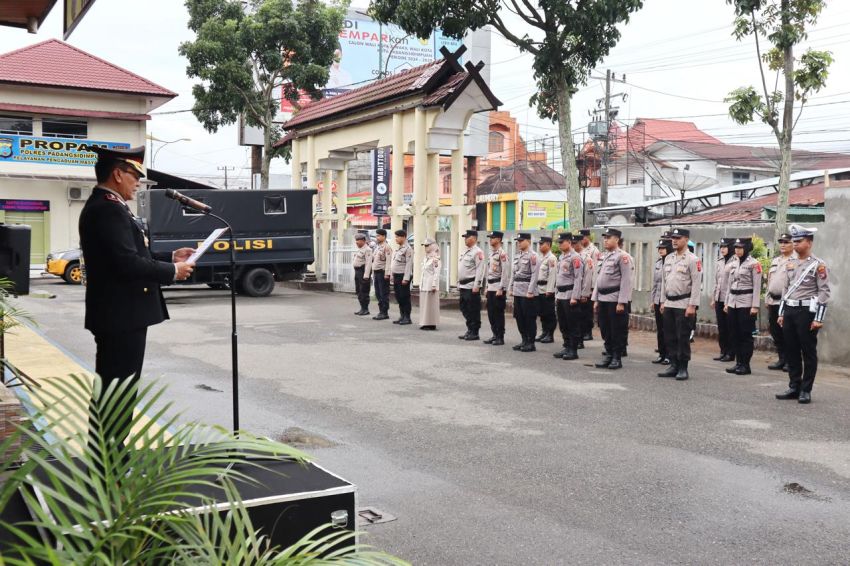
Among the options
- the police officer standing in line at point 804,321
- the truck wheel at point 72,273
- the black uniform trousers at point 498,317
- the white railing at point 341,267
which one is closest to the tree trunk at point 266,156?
the white railing at point 341,267

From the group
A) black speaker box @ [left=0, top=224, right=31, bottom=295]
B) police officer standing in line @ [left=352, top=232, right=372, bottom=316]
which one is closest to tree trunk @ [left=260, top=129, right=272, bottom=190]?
police officer standing in line @ [left=352, top=232, right=372, bottom=316]

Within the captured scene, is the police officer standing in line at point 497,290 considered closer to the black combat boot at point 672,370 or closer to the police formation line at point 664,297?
the police formation line at point 664,297

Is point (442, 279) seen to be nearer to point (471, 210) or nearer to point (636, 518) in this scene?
point (471, 210)

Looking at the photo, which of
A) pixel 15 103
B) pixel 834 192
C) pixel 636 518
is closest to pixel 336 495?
pixel 636 518

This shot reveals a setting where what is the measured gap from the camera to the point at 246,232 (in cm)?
2200

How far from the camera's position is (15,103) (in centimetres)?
3111

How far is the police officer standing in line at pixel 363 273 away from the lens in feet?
59.1

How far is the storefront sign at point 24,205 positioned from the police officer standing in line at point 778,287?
92.0 ft

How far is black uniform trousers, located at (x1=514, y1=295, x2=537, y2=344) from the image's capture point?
12984mm

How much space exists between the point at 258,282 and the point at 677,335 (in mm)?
13628

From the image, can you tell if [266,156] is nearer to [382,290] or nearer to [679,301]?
[382,290]

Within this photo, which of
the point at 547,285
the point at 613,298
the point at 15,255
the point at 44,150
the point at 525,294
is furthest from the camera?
the point at 44,150

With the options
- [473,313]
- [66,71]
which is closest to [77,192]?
[66,71]

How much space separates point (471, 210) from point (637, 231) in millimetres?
4140
